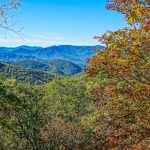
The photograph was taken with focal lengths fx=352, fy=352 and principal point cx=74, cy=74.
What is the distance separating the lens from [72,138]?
59875mm

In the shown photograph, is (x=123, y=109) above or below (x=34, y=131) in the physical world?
above

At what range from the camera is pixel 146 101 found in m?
17.6

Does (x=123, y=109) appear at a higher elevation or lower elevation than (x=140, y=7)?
lower

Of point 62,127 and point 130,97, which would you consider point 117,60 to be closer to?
point 130,97

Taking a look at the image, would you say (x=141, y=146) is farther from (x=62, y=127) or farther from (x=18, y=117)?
(x=18, y=117)

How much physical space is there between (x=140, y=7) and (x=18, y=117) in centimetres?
5005

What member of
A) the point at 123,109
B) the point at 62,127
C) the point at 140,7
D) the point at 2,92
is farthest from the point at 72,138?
A: the point at 140,7

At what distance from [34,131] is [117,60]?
167ft

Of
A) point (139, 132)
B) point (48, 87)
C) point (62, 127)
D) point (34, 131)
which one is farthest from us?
point (48, 87)

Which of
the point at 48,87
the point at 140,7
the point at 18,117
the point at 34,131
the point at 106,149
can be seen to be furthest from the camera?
the point at 48,87

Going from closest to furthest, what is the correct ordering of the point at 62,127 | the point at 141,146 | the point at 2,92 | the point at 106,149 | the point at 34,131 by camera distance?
the point at 141,146, the point at 106,149, the point at 2,92, the point at 62,127, the point at 34,131

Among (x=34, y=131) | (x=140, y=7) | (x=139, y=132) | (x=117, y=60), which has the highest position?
(x=140, y=7)

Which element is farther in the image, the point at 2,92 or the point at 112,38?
the point at 2,92

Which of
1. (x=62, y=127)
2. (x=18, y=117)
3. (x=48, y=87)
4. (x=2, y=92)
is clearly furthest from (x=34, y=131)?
(x=48, y=87)
